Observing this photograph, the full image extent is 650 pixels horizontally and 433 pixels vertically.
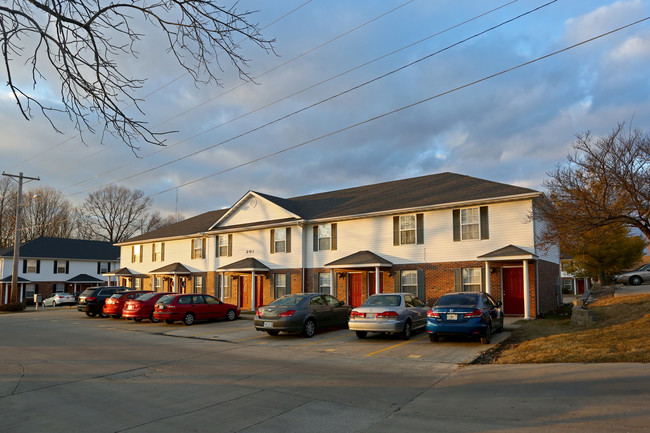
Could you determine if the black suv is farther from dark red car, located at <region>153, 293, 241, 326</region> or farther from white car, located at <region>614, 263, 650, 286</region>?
white car, located at <region>614, 263, 650, 286</region>

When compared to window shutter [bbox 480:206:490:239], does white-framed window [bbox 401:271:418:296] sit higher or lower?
lower

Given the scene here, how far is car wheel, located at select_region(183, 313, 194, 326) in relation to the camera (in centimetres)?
2169

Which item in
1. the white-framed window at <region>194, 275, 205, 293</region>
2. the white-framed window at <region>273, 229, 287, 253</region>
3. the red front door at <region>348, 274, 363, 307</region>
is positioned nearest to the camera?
the red front door at <region>348, 274, 363, 307</region>

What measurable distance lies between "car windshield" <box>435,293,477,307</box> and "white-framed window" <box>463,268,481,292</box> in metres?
8.40

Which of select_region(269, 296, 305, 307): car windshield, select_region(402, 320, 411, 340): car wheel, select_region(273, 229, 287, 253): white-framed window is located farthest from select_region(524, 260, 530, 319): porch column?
select_region(273, 229, 287, 253): white-framed window

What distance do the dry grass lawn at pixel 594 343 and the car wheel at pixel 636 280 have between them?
24.9 meters

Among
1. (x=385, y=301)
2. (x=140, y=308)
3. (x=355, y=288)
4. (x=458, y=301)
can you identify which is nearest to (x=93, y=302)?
(x=140, y=308)

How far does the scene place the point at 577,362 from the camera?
972 cm

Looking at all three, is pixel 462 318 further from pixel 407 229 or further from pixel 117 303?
pixel 117 303

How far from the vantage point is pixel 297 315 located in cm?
1636

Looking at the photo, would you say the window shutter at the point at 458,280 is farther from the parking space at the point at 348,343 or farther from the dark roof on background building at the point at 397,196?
the parking space at the point at 348,343

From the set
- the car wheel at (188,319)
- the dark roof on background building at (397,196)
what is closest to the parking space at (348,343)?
the car wheel at (188,319)

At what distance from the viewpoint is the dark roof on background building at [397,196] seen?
23.2 meters

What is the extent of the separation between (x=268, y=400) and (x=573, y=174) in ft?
43.9
